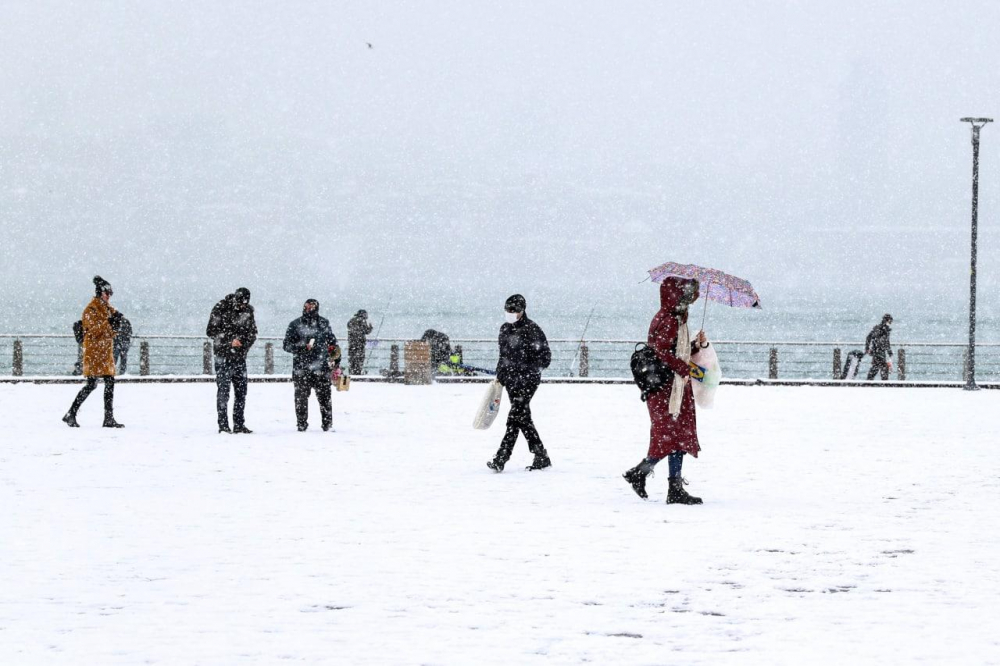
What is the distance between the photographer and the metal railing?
30.8 meters

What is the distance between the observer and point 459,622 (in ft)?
20.3

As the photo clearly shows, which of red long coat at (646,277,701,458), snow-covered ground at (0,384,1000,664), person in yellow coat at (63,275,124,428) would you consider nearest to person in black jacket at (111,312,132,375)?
person in yellow coat at (63,275,124,428)

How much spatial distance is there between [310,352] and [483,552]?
8170 millimetres

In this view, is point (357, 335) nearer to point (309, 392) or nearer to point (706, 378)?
point (309, 392)

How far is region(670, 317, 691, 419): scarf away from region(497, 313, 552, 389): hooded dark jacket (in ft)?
7.60

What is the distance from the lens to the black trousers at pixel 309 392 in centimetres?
1603

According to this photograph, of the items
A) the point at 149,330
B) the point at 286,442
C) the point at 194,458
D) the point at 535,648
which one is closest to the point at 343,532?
the point at 535,648

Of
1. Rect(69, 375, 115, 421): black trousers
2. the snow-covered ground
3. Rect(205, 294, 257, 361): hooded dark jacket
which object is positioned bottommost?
the snow-covered ground

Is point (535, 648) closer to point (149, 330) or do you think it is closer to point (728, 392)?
point (728, 392)

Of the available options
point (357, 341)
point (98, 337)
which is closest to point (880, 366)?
point (357, 341)

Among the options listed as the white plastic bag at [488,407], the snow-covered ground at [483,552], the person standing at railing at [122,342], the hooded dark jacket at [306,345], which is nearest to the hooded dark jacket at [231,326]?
the hooded dark jacket at [306,345]

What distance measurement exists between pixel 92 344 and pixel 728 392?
14526 mm

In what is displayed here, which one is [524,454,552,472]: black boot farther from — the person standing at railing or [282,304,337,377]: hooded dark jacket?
the person standing at railing

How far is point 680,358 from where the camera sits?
10055mm
